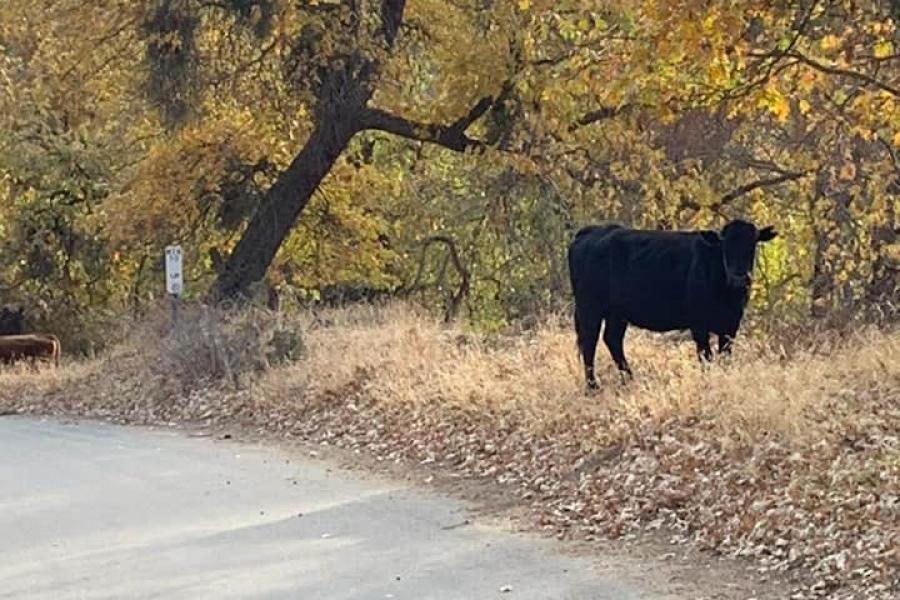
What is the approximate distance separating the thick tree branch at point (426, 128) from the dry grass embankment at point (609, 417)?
3.89 m

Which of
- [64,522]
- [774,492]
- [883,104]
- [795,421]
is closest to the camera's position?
[774,492]

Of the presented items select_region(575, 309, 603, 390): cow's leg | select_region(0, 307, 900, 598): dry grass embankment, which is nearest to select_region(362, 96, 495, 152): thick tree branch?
select_region(0, 307, 900, 598): dry grass embankment

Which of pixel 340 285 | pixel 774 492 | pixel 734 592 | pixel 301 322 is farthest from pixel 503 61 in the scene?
pixel 734 592

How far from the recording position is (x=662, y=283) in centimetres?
1586

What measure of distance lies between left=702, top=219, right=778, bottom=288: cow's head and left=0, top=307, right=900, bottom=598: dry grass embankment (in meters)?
0.83

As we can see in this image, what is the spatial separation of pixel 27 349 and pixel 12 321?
729 cm

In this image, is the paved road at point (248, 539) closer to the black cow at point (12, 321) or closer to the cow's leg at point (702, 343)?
the cow's leg at point (702, 343)

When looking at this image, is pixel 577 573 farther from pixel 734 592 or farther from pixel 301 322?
pixel 301 322

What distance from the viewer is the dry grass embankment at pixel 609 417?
9859mm

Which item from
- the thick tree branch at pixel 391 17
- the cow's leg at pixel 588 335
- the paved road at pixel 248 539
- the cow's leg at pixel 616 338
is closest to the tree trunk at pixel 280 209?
the thick tree branch at pixel 391 17

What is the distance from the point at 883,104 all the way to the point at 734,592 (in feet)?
26.6

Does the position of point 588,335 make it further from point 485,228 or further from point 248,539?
point 485,228

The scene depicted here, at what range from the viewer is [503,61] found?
76.3 ft

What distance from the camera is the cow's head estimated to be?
50.4ft
